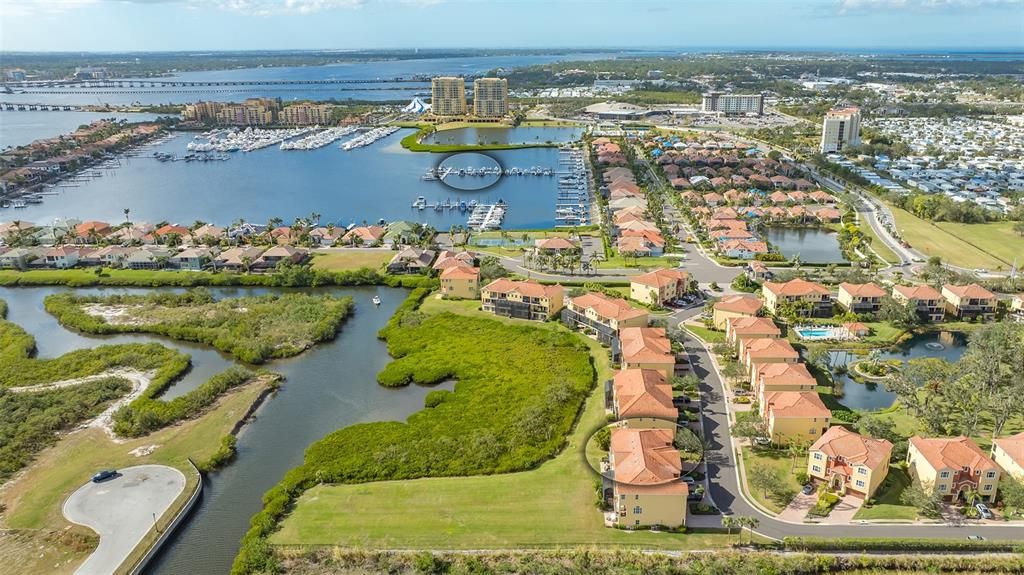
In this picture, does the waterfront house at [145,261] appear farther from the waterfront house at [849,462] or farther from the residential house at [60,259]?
the waterfront house at [849,462]

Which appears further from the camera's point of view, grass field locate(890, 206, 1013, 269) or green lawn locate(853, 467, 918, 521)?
grass field locate(890, 206, 1013, 269)

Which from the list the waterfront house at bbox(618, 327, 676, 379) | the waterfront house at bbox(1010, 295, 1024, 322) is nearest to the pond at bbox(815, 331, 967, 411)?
the waterfront house at bbox(1010, 295, 1024, 322)

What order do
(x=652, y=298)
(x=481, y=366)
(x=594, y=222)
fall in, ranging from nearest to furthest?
(x=481, y=366) → (x=652, y=298) → (x=594, y=222)

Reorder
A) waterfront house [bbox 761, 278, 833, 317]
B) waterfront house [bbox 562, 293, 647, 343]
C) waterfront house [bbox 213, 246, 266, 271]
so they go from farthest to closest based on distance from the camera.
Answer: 1. waterfront house [bbox 213, 246, 266, 271]
2. waterfront house [bbox 761, 278, 833, 317]
3. waterfront house [bbox 562, 293, 647, 343]

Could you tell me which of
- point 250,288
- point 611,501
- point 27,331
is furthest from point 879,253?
point 27,331

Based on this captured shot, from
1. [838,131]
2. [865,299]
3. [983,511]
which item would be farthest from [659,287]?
[838,131]

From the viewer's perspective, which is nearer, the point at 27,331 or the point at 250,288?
the point at 27,331

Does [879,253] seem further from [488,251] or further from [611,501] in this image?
[611,501]

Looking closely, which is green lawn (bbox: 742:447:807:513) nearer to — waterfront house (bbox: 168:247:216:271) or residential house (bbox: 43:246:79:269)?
waterfront house (bbox: 168:247:216:271)
